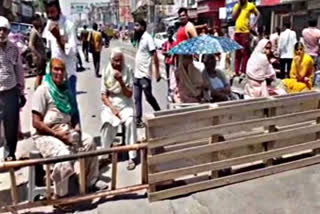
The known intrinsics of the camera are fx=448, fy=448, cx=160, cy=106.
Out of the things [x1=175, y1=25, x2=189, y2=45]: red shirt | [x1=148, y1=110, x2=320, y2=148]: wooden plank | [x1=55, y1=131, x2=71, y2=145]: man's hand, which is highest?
[x1=175, y1=25, x2=189, y2=45]: red shirt

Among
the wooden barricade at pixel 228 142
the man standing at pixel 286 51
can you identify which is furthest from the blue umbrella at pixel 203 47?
the man standing at pixel 286 51

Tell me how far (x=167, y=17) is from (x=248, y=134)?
152 feet

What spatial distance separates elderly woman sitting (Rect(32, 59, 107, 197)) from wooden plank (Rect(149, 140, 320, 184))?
0.75 metres

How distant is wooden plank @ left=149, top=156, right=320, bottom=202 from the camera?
4.20 m

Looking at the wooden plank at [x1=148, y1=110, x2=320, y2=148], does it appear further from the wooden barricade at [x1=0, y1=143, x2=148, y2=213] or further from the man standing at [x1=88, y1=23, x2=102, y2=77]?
the man standing at [x1=88, y1=23, x2=102, y2=77]

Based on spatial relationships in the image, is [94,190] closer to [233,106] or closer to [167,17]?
[233,106]

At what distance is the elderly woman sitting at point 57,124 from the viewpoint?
170 inches

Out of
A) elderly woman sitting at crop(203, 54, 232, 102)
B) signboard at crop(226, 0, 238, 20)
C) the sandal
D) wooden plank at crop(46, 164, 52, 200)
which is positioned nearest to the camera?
wooden plank at crop(46, 164, 52, 200)

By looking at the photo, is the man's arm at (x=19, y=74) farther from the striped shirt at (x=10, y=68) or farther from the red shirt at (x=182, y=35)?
the red shirt at (x=182, y=35)

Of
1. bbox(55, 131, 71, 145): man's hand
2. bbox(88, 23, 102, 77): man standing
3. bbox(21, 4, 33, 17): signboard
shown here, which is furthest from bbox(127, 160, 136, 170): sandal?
bbox(21, 4, 33, 17): signboard

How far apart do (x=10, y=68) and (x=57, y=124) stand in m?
0.99

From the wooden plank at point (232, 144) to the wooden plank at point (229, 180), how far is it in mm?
304

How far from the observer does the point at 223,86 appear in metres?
6.27

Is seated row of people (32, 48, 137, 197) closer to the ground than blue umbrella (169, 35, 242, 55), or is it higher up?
closer to the ground
